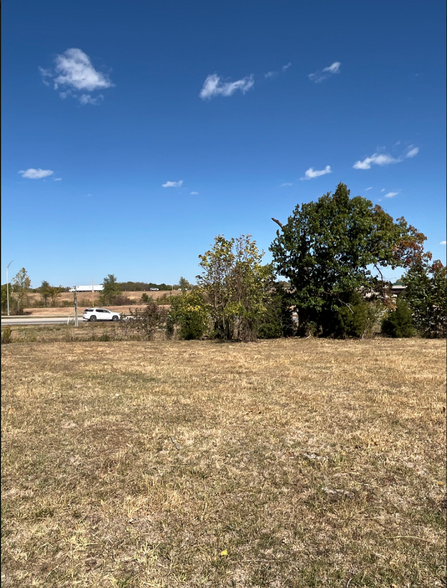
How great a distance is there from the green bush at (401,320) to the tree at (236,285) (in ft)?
16.6

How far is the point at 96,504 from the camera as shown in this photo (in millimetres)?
2949

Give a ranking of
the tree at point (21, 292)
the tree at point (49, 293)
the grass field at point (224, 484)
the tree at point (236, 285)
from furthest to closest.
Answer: the tree at point (49, 293), the tree at point (21, 292), the tree at point (236, 285), the grass field at point (224, 484)

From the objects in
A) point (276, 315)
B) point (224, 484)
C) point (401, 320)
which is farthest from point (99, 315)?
point (224, 484)

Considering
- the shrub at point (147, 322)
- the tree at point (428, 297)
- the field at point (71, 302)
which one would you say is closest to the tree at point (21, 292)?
the field at point (71, 302)

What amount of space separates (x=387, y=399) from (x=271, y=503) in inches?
131

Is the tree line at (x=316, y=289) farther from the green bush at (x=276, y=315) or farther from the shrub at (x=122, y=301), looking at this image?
the shrub at (x=122, y=301)

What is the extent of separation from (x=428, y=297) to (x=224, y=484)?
1382 cm

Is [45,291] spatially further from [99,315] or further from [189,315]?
[189,315]

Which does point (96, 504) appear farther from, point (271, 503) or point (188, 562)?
point (271, 503)

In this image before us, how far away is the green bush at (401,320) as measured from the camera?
14.7m

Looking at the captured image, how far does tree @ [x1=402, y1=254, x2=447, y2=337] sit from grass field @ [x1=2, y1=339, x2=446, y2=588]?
9.14 m

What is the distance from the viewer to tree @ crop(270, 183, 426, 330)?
13648 mm

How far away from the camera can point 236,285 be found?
43.9ft

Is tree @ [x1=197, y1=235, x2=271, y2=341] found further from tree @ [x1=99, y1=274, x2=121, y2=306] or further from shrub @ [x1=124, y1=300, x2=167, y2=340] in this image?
tree @ [x1=99, y1=274, x2=121, y2=306]
